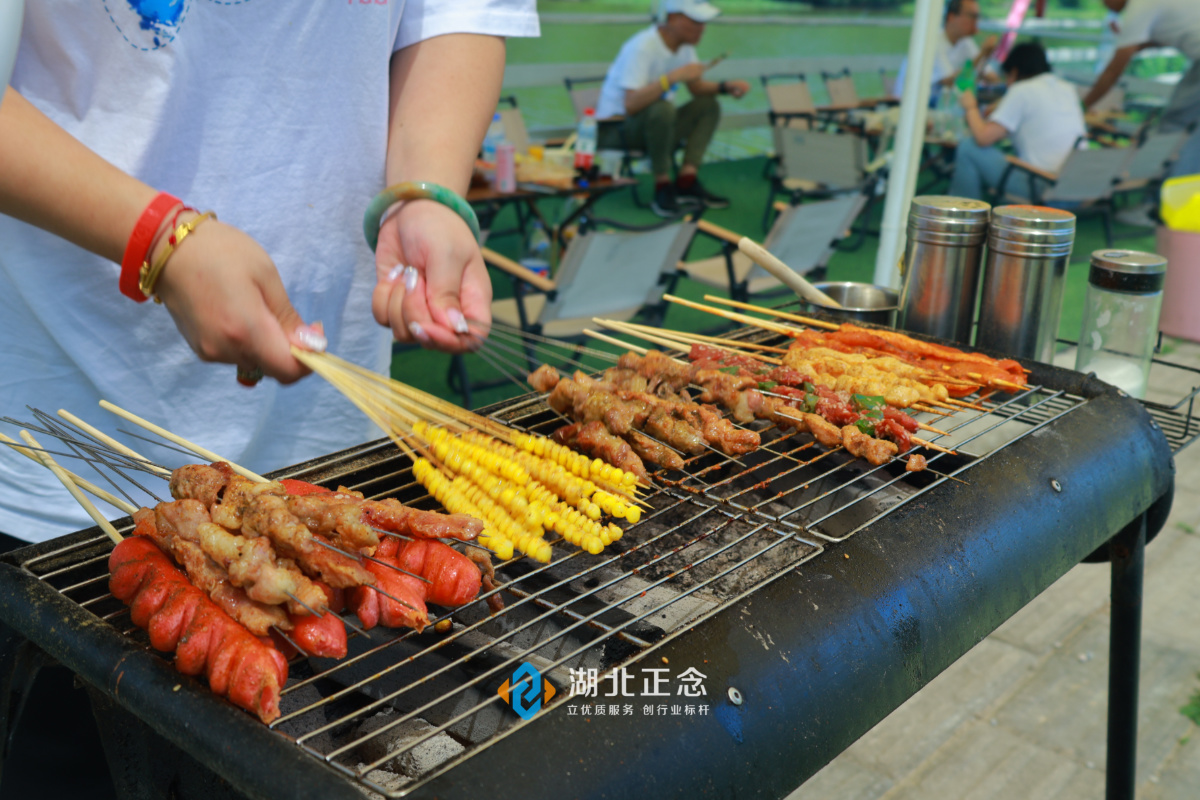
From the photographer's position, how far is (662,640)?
1534 millimetres

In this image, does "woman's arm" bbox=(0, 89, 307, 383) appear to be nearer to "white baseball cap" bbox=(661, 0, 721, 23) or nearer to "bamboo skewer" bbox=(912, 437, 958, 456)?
"bamboo skewer" bbox=(912, 437, 958, 456)

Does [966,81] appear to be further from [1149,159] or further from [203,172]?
[203,172]

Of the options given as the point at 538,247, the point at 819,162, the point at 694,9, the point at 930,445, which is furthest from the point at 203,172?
the point at 694,9

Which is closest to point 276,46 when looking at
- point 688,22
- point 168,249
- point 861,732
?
point 168,249

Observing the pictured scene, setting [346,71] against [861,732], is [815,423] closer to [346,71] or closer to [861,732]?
[861,732]

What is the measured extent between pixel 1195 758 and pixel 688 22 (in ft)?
35.2

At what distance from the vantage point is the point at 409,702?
→ 1528 millimetres

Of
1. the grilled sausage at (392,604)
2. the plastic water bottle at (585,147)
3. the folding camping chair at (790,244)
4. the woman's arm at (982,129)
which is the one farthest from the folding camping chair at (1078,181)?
the grilled sausage at (392,604)

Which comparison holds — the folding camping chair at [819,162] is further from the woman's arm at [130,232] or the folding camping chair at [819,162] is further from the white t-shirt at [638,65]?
the woman's arm at [130,232]

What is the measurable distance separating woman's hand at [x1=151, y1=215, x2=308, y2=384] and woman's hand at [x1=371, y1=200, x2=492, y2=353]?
32 centimetres

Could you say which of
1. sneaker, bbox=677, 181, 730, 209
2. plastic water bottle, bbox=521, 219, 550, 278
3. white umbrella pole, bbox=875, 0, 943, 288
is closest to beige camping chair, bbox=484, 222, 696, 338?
white umbrella pole, bbox=875, 0, 943, 288

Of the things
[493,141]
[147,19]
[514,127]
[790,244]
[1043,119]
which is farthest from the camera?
[514,127]

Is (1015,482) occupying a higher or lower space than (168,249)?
lower

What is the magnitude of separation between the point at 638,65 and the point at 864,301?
9.67m
